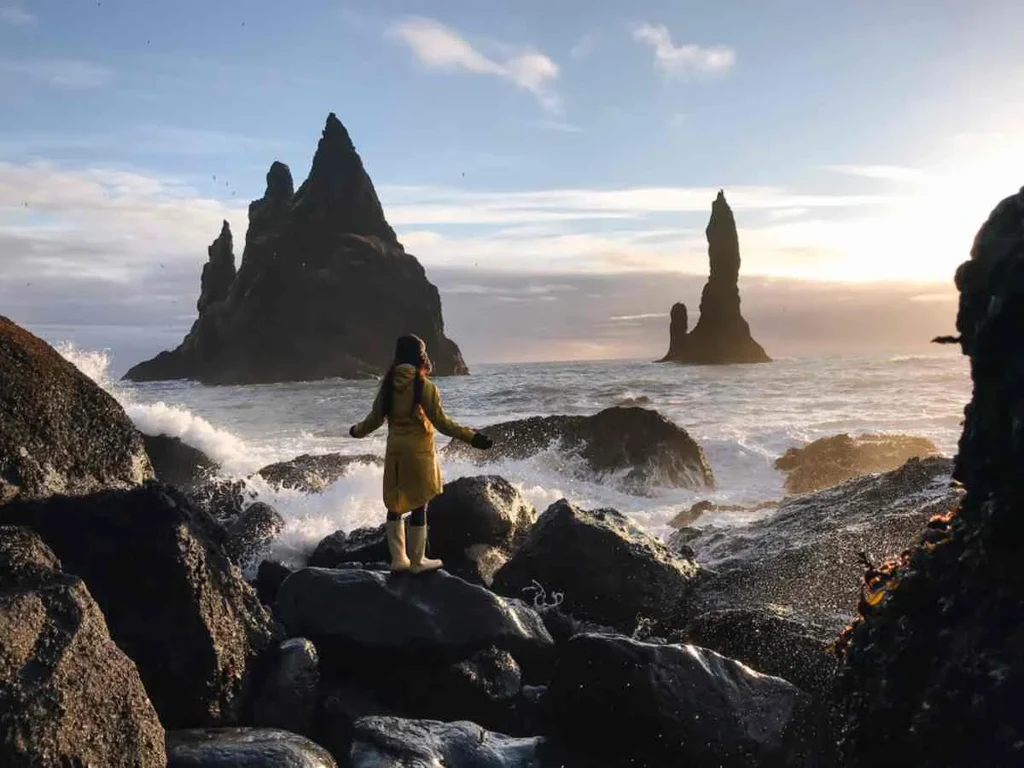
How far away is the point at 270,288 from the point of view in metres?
84.6

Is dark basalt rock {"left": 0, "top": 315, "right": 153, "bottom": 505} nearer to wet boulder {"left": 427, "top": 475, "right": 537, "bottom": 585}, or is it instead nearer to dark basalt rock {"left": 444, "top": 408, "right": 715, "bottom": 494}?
wet boulder {"left": 427, "top": 475, "right": 537, "bottom": 585}

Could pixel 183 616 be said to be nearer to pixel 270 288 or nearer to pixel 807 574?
pixel 807 574

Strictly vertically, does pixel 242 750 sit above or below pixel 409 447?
below

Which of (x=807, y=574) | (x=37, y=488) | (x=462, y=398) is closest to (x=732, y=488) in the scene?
(x=807, y=574)

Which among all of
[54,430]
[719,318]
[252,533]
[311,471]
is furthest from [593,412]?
[719,318]

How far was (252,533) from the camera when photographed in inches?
342

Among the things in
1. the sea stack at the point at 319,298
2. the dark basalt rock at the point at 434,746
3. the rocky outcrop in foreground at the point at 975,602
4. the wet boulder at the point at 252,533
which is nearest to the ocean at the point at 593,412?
the wet boulder at the point at 252,533

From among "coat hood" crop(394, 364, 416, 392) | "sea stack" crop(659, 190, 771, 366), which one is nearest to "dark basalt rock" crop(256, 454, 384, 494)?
"coat hood" crop(394, 364, 416, 392)

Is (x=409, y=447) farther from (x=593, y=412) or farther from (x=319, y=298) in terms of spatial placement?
(x=319, y=298)

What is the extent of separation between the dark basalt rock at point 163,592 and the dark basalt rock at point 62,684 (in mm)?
808

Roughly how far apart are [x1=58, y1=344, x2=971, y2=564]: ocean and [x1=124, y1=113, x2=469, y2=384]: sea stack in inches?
1638

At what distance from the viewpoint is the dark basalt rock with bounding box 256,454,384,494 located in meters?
12.1

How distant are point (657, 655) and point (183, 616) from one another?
8.38 feet

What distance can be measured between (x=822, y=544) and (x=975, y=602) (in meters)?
5.13
